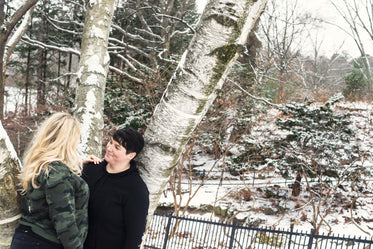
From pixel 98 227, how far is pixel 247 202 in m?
10.4

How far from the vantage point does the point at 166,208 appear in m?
11.3

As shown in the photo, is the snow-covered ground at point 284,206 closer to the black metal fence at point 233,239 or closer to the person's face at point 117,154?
the black metal fence at point 233,239

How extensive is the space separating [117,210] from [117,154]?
0.36m

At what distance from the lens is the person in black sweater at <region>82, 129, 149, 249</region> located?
158 cm

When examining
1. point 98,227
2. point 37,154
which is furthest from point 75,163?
point 98,227

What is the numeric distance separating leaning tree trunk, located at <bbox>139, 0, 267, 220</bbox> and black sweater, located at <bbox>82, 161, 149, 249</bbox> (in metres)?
0.20

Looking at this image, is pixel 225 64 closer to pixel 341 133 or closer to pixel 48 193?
pixel 48 193

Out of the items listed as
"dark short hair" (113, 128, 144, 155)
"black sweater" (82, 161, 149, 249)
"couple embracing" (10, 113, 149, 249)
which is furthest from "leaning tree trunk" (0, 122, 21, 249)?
"dark short hair" (113, 128, 144, 155)

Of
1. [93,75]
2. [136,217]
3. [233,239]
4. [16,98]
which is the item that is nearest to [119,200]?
[136,217]

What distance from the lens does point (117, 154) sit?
1.71m

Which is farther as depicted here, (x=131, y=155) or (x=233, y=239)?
(x=233, y=239)

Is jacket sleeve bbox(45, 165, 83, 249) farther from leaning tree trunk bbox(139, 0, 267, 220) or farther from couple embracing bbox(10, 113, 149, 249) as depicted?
leaning tree trunk bbox(139, 0, 267, 220)

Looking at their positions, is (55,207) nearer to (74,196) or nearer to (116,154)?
(74,196)

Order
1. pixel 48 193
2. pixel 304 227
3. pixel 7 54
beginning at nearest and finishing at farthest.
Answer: pixel 48 193 → pixel 7 54 → pixel 304 227
